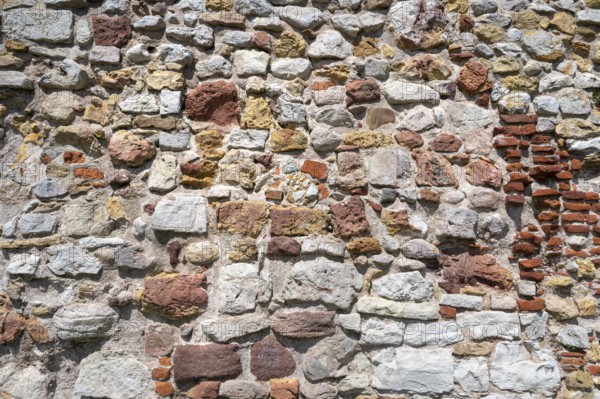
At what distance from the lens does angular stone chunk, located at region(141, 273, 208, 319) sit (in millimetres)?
2459

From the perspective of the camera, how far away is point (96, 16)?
271cm

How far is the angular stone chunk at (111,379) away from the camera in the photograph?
2.41 metres

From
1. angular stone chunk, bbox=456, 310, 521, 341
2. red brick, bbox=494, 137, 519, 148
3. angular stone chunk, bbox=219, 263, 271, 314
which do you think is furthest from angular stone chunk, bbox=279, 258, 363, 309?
red brick, bbox=494, 137, 519, 148

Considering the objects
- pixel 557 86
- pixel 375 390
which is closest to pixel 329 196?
pixel 375 390

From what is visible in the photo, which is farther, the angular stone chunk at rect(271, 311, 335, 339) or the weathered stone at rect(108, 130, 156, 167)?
the weathered stone at rect(108, 130, 156, 167)

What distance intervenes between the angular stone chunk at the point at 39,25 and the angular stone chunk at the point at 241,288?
1.58 meters

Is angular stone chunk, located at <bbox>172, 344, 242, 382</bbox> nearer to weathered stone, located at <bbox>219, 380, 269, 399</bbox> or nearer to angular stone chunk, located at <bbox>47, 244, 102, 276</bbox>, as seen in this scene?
weathered stone, located at <bbox>219, 380, 269, 399</bbox>

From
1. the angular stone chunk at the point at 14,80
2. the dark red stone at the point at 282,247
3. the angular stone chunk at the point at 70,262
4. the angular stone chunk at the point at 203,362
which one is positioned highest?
the angular stone chunk at the point at 14,80

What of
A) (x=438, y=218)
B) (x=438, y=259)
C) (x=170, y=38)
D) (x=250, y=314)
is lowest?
(x=250, y=314)

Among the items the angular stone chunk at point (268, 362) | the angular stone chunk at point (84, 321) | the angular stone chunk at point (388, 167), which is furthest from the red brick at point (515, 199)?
the angular stone chunk at point (84, 321)

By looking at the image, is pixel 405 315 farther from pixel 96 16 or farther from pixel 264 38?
pixel 96 16

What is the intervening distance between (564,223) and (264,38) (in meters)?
1.97

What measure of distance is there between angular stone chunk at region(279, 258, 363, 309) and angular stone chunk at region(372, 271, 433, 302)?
14cm

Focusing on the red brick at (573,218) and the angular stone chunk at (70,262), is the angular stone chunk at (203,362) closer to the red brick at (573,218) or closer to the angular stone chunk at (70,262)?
the angular stone chunk at (70,262)
